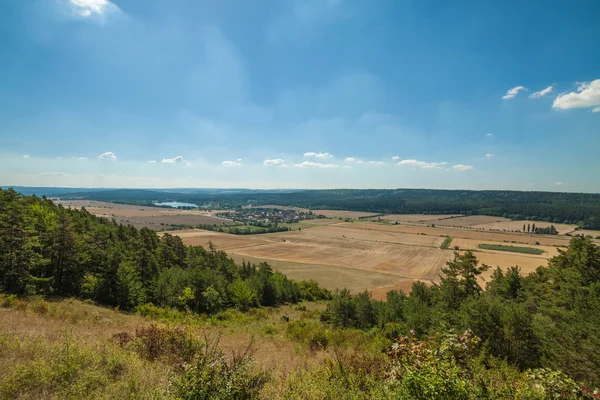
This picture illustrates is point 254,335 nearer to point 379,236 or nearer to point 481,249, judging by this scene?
point 481,249

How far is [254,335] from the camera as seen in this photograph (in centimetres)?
1802

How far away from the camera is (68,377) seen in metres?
6.89

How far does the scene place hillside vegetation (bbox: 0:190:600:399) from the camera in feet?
21.1

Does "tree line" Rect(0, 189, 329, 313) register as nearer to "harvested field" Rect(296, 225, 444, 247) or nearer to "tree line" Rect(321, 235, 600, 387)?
"tree line" Rect(321, 235, 600, 387)

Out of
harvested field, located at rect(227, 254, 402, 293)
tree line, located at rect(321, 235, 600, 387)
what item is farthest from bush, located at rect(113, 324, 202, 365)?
harvested field, located at rect(227, 254, 402, 293)

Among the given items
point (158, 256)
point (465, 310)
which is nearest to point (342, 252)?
point (158, 256)

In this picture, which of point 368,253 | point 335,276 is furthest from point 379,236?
point 335,276

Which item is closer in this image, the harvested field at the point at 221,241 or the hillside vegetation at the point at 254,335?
the hillside vegetation at the point at 254,335

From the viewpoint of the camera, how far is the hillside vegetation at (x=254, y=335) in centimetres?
643

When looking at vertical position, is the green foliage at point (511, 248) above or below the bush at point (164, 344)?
below

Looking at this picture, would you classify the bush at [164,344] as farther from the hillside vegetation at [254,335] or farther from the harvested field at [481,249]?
the harvested field at [481,249]

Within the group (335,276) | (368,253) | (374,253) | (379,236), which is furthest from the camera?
(379,236)

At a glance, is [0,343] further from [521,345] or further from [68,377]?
[521,345]

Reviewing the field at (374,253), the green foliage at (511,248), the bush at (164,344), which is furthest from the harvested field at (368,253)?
the bush at (164,344)
